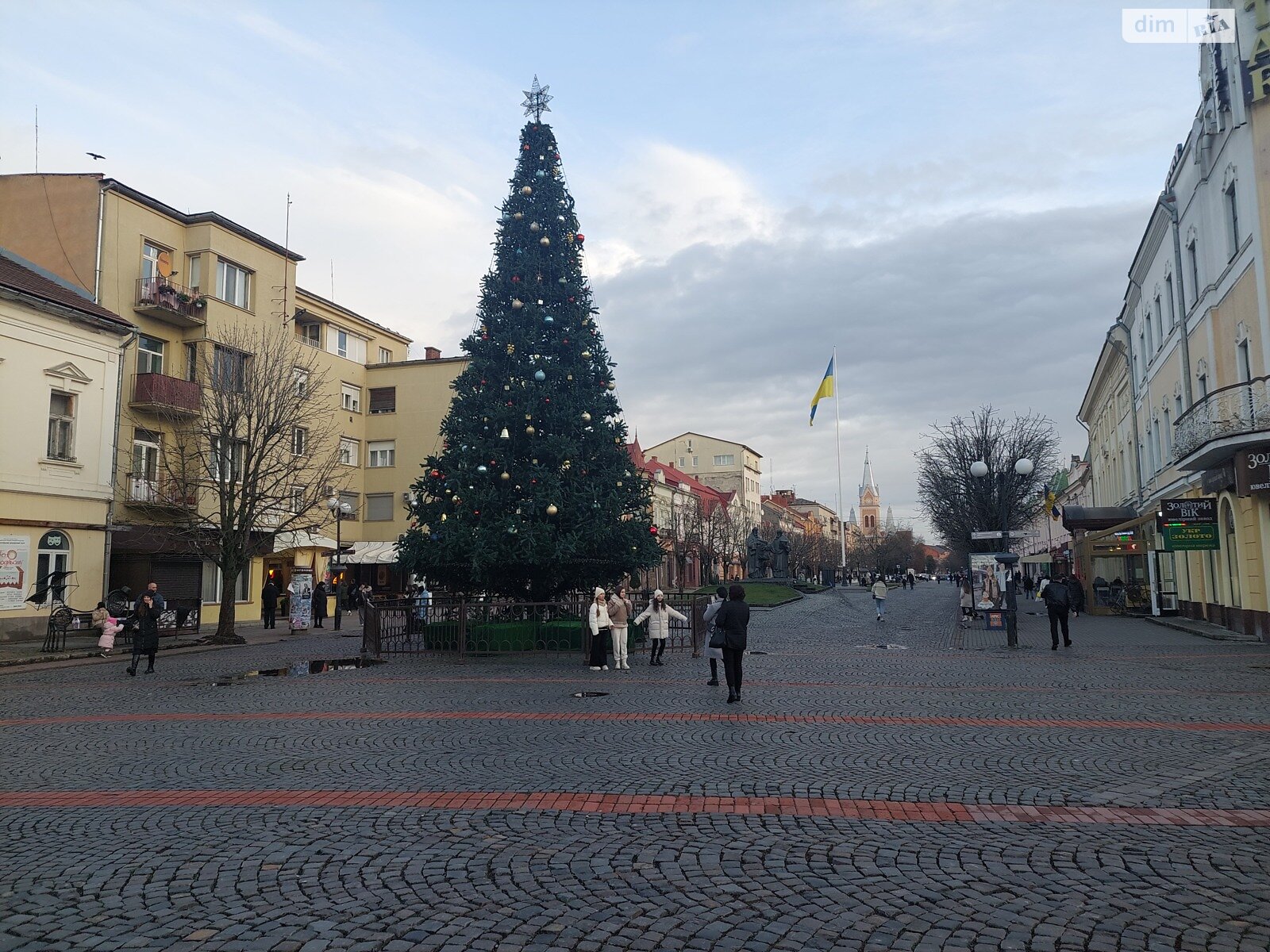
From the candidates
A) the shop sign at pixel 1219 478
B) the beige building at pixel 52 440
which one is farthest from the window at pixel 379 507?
the shop sign at pixel 1219 478

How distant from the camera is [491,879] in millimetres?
5121

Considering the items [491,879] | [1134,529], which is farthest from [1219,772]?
[1134,529]

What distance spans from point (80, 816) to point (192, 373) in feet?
97.0

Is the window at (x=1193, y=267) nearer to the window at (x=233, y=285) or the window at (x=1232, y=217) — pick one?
the window at (x=1232, y=217)

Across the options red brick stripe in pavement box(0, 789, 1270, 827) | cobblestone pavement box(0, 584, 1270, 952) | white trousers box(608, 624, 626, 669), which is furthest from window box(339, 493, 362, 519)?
red brick stripe in pavement box(0, 789, 1270, 827)

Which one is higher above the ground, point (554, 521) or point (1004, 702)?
point (554, 521)

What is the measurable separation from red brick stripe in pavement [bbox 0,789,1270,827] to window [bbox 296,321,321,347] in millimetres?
38973

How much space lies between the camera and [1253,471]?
19922 millimetres

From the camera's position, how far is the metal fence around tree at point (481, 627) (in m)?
19.7

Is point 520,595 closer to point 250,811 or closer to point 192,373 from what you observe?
point 250,811

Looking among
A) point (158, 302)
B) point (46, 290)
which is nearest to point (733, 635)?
point (46, 290)

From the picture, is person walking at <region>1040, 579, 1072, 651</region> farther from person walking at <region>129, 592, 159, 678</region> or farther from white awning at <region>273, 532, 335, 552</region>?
white awning at <region>273, 532, 335, 552</region>

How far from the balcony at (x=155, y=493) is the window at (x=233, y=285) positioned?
776 centimetres

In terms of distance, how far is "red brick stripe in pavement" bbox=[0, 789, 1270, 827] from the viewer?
6.34 meters
